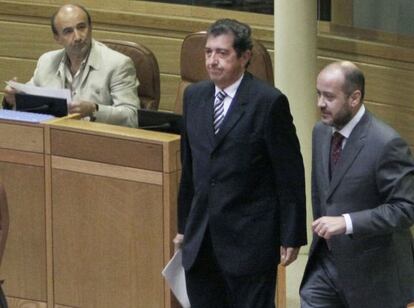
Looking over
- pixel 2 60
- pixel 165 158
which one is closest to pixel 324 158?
pixel 165 158

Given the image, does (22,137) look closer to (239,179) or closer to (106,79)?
(106,79)

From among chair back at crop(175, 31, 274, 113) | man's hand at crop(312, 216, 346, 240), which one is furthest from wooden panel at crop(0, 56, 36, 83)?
man's hand at crop(312, 216, 346, 240)

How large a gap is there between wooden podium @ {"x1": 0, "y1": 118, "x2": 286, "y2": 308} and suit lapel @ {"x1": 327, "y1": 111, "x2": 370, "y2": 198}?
1.06 meters

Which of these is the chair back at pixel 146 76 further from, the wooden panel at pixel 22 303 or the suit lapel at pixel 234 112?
the suit lapel at pixel 234 112

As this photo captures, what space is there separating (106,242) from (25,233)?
1.43 feet

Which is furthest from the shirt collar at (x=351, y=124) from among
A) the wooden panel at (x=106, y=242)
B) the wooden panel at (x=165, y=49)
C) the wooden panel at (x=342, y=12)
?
the wooden panel at (x=165, y=49)

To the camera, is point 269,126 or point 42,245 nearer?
point 269,126

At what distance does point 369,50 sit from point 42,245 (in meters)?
2.45

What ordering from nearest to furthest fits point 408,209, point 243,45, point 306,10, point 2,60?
1. point 408,209
2. point 243,45
3. point 306,10
4. point 2,60

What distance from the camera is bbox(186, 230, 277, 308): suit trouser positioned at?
4648mm

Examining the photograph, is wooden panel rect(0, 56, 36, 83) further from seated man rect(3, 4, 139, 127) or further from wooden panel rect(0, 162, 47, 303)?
wooden panel rect(0, 162, 47, 303)

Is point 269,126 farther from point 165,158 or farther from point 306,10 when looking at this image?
point 306,10

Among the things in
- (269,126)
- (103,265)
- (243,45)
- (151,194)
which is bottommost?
(103,265)

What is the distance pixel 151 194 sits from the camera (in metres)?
5.37
